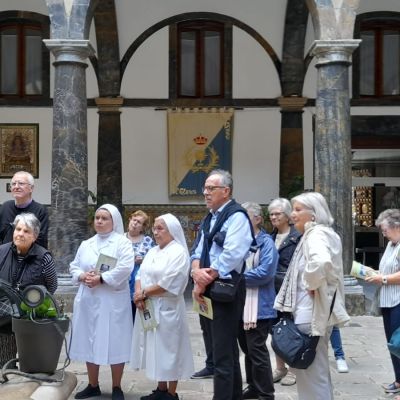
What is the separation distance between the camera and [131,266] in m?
6.41

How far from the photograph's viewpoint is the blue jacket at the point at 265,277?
637cm

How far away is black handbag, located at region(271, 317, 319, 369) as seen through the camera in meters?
4.98

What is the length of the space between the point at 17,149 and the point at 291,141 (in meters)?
5.87

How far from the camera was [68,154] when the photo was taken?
10836 mm

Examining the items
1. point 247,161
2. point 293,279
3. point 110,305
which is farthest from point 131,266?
point 247,161

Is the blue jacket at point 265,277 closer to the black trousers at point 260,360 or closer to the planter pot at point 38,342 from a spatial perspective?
the black trousers at point 260,360

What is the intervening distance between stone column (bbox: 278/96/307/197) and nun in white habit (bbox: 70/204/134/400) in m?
9.77

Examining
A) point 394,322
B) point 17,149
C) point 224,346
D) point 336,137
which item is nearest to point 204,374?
point 224,346

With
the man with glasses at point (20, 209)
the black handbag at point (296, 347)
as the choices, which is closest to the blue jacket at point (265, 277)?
the black handbag at point (296, 347)

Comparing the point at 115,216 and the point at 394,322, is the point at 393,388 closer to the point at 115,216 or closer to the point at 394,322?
the point at 394,322

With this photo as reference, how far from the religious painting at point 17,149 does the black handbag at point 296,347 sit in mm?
11789

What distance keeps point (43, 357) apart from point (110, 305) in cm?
76

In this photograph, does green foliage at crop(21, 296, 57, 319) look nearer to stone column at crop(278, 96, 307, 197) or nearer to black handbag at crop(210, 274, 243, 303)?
black handbag at crop(210, 274, 243, 303)

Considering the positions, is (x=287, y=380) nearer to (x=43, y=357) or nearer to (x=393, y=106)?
(x=43, y=357)
